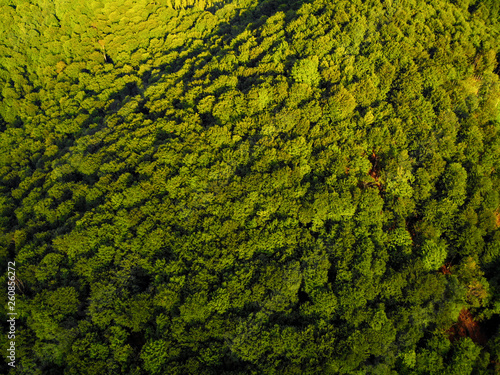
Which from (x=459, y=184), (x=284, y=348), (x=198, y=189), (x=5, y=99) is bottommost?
(x=284, y=348)

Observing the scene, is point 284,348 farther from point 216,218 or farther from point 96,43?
point 96,43

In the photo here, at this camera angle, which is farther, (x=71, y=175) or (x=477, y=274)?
(x=71, y=175)

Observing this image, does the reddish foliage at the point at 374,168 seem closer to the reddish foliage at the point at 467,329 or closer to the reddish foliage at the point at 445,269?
the reddish foliage at the point at 445,269

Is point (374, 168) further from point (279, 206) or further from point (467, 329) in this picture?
point (467, 329)

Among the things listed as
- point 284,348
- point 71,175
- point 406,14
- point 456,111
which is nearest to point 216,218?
point 284,348

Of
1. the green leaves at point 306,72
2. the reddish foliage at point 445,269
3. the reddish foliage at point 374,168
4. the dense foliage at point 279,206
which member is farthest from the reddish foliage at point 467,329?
the green leaves at point 306,72

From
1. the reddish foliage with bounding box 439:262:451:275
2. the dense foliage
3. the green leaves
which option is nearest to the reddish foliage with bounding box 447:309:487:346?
the dense foliage
